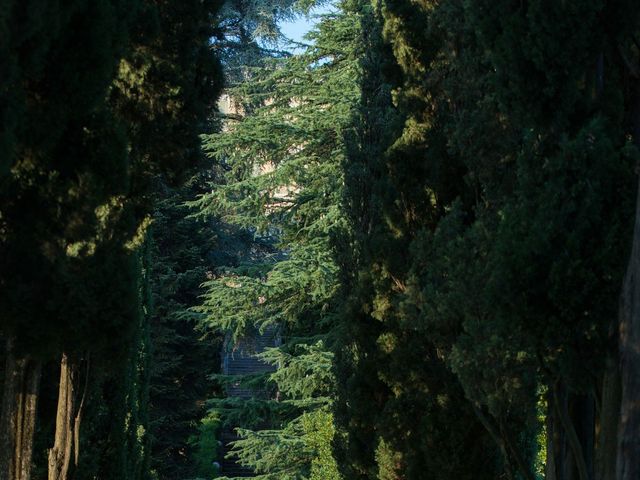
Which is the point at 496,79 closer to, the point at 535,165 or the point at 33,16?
the point at 535,165

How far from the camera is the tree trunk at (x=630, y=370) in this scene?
575 cm

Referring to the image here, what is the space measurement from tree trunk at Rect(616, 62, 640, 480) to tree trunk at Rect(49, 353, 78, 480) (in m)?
5.93

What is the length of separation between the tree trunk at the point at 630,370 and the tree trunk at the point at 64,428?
19.5ft

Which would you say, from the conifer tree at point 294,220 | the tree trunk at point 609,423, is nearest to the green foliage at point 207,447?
the conifer tree at point 294,220

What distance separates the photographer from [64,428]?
9.96 metres

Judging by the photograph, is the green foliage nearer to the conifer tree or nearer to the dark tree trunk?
the conifer tree

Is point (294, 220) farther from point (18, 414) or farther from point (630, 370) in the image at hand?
point (630, 370)

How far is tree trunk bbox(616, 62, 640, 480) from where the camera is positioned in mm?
5754

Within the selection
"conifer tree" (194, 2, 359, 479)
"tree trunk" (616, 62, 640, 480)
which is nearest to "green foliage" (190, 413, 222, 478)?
"conifer tree" (194, 2, 359, 479)

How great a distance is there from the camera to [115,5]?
25.4ft

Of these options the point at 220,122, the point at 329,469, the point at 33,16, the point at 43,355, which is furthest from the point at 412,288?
the point at 220,122

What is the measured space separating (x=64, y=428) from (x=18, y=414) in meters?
1.27

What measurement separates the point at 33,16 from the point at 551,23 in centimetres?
Answer: 332

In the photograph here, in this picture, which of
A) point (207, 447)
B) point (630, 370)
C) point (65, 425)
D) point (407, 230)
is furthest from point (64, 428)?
point (207, 447)
